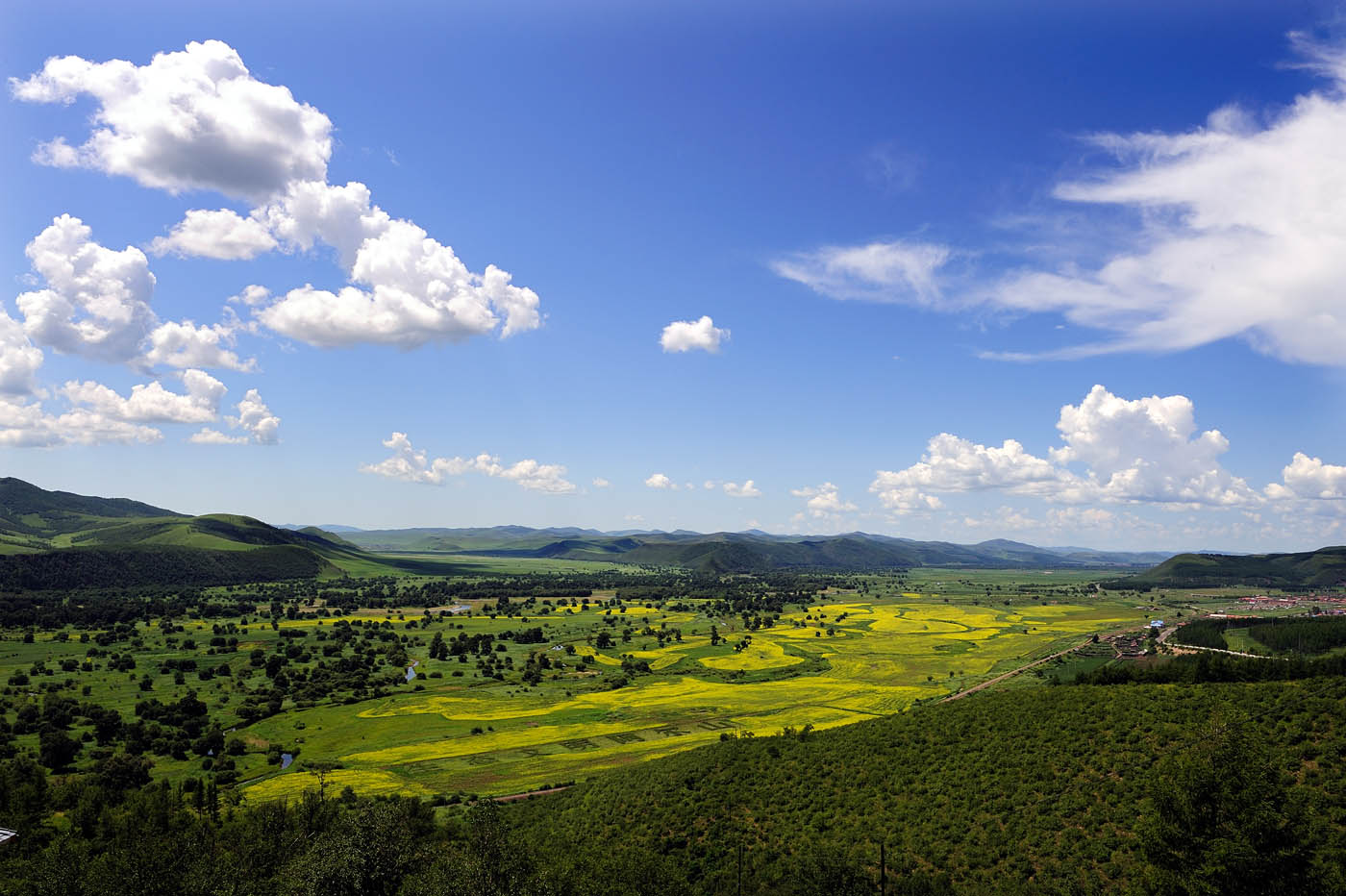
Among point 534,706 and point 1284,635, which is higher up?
point 1284,635

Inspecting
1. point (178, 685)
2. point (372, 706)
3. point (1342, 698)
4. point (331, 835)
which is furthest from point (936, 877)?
point (178, 685)

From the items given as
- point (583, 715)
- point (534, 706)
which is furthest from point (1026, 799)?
point (534, 706)

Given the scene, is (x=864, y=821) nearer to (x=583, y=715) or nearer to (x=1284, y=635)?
(x=583, y=715)

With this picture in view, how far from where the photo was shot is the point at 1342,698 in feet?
183

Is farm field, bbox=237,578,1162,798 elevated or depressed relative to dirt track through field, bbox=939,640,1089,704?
depressed

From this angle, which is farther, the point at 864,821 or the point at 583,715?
the point at 583,715

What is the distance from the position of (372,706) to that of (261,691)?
2738cm

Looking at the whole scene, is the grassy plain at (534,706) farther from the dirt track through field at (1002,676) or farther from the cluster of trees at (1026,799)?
the cluster of trees at (1026,799)

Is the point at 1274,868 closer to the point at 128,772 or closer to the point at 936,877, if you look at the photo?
the point at 936,877

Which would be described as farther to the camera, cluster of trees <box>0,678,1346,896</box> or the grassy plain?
the grassy plain

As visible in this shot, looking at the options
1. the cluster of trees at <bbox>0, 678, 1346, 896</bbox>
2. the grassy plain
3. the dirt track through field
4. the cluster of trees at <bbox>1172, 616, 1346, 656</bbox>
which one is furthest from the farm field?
the cluster of trees at <bbox>1172, 616, 1346, 656</bbox>

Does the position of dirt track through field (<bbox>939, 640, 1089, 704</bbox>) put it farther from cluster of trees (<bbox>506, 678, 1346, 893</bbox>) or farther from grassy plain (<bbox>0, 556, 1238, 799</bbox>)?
cluster of trees (<bbox>506, 678, 1346, 893</bbox>)

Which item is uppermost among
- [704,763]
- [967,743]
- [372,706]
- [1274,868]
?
[1274,868]

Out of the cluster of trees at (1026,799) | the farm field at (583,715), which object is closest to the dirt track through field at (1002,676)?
the farm field at (583,715)
